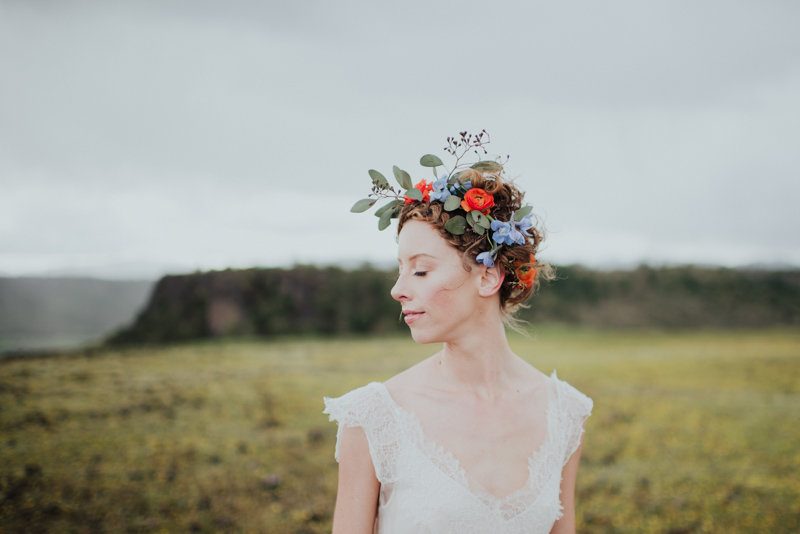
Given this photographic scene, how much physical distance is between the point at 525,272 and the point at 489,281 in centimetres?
19

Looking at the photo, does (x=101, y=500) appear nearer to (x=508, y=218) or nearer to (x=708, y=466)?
(x=508, y=218)

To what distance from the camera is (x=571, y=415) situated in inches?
84.6

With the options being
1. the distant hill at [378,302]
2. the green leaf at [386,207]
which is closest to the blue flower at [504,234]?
the green leaf at [386,207]

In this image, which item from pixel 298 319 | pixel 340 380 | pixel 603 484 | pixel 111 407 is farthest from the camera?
pixel 298 319

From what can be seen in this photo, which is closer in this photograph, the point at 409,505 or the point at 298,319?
the point at 409,505

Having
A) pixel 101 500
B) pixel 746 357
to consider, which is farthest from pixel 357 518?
pixel 746 357

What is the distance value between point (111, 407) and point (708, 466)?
8.52m

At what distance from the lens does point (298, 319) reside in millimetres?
13375

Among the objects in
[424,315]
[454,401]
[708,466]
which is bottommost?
[708,466]

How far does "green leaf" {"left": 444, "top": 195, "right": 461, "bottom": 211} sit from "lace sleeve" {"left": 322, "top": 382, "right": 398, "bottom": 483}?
2.79 feet

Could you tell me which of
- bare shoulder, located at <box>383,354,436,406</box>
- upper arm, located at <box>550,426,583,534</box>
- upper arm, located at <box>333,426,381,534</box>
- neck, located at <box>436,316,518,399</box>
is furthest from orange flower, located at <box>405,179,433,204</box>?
upper arm, located at <box>550,426,583,534</box>

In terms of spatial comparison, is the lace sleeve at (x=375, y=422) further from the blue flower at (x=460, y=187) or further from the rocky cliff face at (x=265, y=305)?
the rocky cliff face at (x=265, y=305)

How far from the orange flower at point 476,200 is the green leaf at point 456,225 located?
2.7 inches

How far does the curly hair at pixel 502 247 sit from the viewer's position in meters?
1.87
